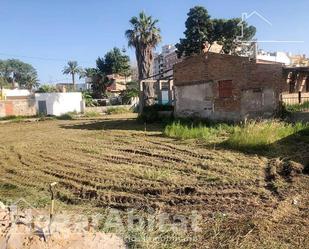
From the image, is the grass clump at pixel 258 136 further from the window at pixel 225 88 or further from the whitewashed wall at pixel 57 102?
the whitewashed wall at pixel 57 102

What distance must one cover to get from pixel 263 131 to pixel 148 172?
527 centimetres

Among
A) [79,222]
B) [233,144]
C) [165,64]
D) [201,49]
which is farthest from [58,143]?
[165,64]

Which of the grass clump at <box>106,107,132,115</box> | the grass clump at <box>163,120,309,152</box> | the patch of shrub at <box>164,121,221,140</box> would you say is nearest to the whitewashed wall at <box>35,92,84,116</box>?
the grass clump at <box>106,107,132,115</box>

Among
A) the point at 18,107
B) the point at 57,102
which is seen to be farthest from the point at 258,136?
the point at 18,107

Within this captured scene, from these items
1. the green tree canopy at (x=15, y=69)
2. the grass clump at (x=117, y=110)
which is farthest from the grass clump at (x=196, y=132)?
the green tree canopy at (x=15, y=69)

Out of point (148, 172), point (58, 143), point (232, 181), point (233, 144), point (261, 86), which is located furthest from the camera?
point (261, 86)

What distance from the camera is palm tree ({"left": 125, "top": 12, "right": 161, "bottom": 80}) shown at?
3278cm

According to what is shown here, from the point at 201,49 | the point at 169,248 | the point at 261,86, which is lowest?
the point at 169,248

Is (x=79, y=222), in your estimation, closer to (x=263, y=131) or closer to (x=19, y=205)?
(x=19, y=205)

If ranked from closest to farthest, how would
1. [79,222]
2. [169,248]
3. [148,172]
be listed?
[169,248]
[79,222]
[148,172]

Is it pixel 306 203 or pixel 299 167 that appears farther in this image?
pixel 299 167

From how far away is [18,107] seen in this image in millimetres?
39062

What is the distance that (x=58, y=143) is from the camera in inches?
634

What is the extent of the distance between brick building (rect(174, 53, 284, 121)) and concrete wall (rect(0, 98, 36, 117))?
69.8 feet
